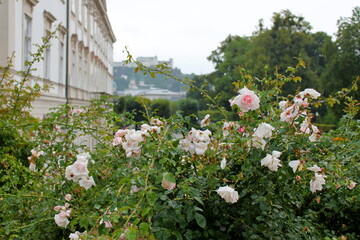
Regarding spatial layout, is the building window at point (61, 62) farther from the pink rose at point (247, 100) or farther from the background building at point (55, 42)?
the pink rose at point (247, 100)

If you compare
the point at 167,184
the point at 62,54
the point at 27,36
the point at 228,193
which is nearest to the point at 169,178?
the point at 167,184

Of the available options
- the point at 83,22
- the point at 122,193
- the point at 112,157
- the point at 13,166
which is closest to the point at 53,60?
the point at 83,22

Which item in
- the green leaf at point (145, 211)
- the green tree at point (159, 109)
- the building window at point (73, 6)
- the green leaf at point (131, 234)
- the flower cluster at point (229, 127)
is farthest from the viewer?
the building window at point (73, 6)

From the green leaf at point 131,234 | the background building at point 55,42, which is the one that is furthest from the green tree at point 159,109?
the background building at point 55,42

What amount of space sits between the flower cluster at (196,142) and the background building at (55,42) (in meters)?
5.69

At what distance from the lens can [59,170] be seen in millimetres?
3738

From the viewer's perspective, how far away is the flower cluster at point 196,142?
7.69ft

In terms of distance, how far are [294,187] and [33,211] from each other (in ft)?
6.75

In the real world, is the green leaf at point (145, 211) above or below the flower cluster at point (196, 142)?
below

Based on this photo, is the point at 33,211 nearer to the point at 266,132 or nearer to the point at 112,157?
the point at 112,157

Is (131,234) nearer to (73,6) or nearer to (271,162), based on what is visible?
(271,162)

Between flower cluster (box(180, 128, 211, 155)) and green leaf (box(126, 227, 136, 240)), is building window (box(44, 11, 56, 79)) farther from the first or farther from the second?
green leaf (box(126, 227, 136, 240))

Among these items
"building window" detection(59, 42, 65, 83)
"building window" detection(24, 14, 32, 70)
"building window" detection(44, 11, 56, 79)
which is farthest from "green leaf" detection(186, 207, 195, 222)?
"building window" detection(59, 42, 65, 83)

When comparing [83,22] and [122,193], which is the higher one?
[83,22]
